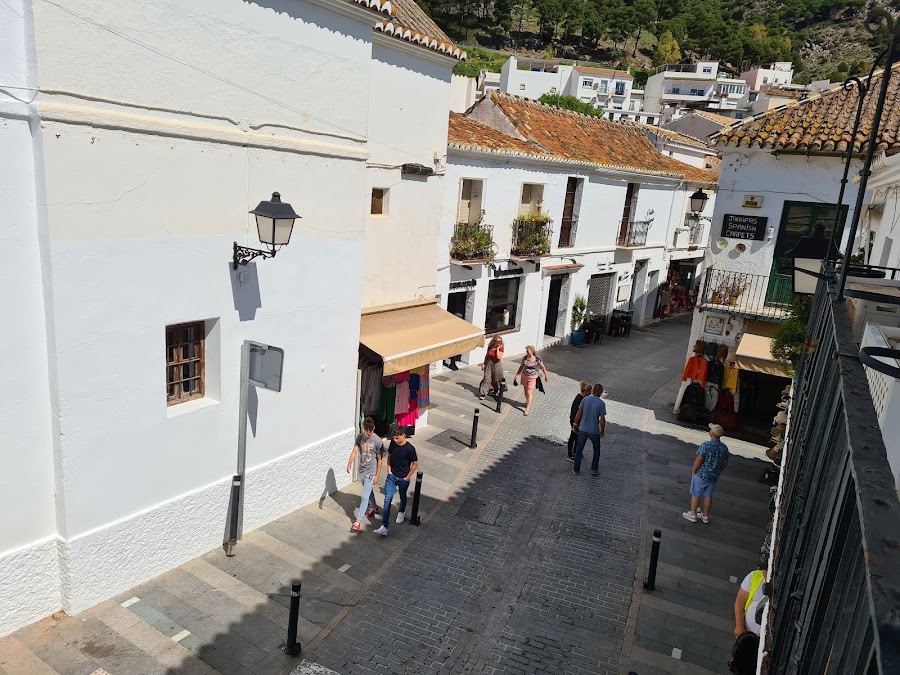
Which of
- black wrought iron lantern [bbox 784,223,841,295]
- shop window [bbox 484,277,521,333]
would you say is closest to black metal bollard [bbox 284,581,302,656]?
black wrought iron lantern [bbox 784,223,841,295]

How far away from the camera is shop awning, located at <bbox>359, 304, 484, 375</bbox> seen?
11.1 meters

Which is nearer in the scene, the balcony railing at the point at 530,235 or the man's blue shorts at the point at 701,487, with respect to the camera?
the man's blue shorts at the point at 701,487

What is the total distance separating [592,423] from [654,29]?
417ft

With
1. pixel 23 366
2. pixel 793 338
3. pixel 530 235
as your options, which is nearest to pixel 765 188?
pixel 793 338

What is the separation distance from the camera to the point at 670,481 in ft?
41.6

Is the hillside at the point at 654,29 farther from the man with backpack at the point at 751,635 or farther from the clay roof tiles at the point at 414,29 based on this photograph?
the man with backpack at the point at 751,635

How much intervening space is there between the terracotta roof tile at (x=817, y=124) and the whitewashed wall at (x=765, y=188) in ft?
1.37

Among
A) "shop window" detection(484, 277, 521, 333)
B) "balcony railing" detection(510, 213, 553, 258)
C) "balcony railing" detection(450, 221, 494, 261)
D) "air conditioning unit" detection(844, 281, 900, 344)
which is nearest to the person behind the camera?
"air conditioning unit" detection(844, 281, 900, 344)

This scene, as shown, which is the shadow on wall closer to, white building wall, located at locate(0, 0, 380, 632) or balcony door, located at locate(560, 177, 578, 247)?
white building wall, located at locate(0, 0, 380, 632)

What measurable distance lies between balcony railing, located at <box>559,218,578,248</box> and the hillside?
279 ft

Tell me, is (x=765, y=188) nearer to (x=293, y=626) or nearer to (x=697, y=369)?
(x=697, y=369)

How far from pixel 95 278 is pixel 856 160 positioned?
1478 cm

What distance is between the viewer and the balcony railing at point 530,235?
65.2 ft

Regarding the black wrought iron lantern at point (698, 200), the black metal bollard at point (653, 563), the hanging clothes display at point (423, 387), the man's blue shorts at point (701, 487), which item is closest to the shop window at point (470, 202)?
the hanging clothes display at point (423, 387)
